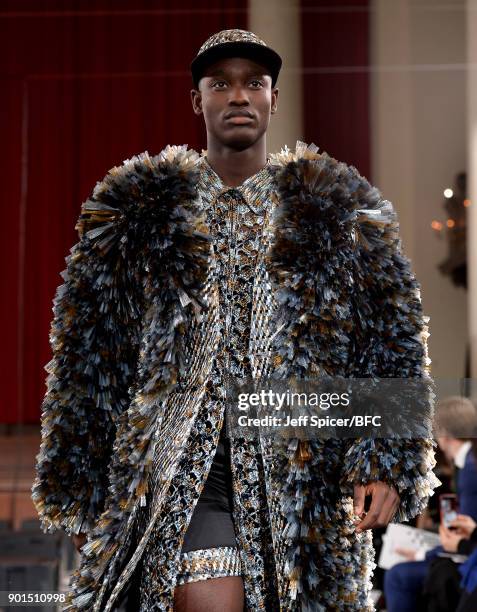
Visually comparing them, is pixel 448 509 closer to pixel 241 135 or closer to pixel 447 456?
pixel 447 456

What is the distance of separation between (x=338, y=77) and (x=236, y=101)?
110 inches

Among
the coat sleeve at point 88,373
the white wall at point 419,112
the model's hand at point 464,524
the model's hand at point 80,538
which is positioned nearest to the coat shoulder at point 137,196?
the coat sleeve at point 88,373

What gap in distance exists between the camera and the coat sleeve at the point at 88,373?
1.95 metres

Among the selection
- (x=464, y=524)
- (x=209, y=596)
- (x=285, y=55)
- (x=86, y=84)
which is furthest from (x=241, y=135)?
(x=86, y=84)

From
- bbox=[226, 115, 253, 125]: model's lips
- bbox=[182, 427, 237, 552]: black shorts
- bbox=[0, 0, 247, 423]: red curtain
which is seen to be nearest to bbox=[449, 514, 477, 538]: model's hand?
bbox=[182, 427, 237, 552]: black shorts

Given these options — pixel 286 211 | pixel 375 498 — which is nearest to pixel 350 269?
pixel 286 211

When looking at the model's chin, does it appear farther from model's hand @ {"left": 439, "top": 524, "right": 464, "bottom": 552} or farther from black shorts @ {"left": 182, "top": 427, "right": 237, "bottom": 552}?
model's hand @ {"left": 439, "top": 524, "right": 464, "bottom": 552}

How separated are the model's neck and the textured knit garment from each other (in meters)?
0.15

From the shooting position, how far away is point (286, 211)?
195cm

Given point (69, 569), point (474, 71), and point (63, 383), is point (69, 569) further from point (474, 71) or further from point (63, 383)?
point (63, 383)

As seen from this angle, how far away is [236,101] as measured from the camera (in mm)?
1992

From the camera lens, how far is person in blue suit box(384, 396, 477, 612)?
3.69 meters

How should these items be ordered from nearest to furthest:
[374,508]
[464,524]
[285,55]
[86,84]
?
[374,508] < [464,524] < [285,55] < [86,84]

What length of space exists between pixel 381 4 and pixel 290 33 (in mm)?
390
